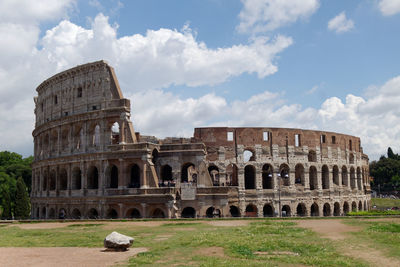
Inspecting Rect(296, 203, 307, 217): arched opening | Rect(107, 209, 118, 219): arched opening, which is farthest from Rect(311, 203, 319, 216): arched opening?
Rect(107, 209, 118, 219): arched opening

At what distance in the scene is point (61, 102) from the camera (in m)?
44.3

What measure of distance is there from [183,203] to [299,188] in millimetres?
14202

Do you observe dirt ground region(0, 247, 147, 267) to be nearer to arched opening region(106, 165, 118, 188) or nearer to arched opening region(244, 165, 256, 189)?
arched opening region(106, 165, 118, 188)

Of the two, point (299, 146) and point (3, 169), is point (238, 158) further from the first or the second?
point (3, 169)

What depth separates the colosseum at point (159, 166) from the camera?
36.7m

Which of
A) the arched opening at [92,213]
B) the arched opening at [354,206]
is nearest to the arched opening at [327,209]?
the arched opening at [354,206]

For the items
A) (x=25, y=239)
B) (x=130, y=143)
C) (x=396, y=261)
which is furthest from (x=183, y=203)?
(x=396, y=261)

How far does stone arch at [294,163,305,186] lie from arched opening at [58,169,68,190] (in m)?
26.7

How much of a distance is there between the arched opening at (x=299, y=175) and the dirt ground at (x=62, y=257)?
99.7ft

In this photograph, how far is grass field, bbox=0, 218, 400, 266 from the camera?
44.7 feet

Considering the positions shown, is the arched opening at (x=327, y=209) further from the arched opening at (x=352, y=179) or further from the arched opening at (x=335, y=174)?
the arched opening at (x=352, y=179)

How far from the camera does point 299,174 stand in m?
46.1

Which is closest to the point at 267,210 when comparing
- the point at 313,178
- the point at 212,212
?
the point at 313,178

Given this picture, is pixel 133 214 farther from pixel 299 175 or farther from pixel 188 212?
pixel 299 175
